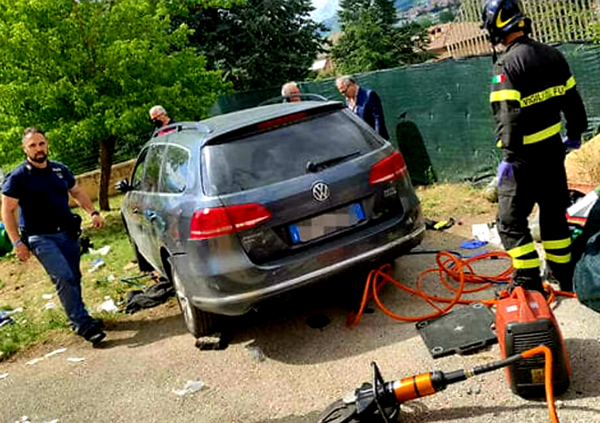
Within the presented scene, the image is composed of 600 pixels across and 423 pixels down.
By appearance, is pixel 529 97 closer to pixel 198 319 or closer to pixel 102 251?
pixel 198 319

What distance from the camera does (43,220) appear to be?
4953 millimetres

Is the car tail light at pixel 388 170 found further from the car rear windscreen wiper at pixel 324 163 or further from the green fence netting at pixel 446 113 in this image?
the green fence netting at pixel 446 113

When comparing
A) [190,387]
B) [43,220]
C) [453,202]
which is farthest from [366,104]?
[190,387]

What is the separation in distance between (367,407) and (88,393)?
231cm

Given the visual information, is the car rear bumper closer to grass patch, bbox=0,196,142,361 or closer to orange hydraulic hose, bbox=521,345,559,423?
orange hydraulic hose, bbox=521,345,559,423

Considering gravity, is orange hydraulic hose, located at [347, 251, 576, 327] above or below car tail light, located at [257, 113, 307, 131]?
below

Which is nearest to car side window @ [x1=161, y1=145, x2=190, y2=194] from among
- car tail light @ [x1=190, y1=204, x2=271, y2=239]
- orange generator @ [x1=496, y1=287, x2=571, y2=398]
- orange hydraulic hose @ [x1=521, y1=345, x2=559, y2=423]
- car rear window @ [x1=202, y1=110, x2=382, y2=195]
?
car rear window @ [x1=202, y1=110, x2=382, y2=195]

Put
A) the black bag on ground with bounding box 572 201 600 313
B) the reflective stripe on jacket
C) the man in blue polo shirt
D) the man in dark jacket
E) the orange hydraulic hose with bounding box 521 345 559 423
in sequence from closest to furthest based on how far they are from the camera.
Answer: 1. the orange hydraulic hose with bounding box 521 345 559 423
2. the black bag on ground with bounding box 572 201 600 313
3. the reflective stripe on jacket
4. the man in blue polo shirt
5. the man in dark jacket

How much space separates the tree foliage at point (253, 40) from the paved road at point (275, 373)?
16.6 m

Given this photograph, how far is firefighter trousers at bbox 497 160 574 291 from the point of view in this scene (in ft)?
11.4

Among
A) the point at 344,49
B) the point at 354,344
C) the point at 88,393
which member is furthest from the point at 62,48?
the point at 344,49

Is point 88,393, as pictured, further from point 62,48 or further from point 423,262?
point 62,48

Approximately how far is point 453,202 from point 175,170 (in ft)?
12.1

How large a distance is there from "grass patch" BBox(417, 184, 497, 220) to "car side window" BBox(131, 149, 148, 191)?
3174 mm
